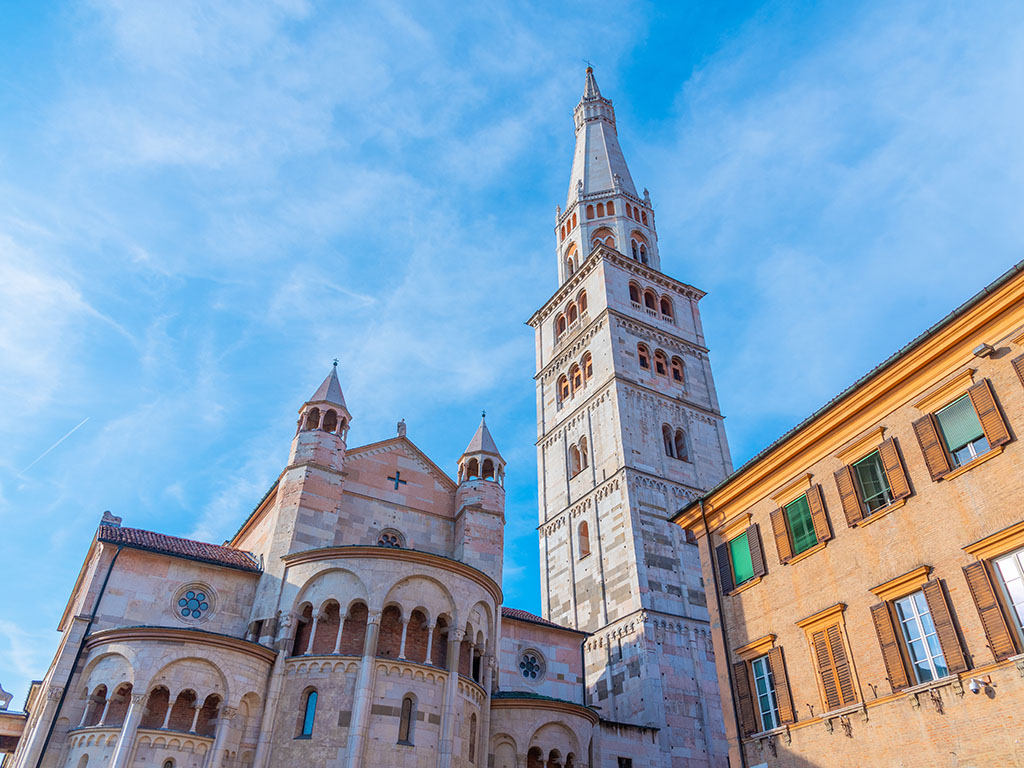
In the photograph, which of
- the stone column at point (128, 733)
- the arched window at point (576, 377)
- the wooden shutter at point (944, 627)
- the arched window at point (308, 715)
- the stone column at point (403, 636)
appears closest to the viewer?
the wooden shutter at point (944, 627)

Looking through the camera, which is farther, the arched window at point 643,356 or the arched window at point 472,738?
the arched window at point 643,356

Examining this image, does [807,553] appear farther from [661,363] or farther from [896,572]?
[661,363]

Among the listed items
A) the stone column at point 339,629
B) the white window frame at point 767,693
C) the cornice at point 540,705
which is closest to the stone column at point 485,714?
the cornice at point 540,705

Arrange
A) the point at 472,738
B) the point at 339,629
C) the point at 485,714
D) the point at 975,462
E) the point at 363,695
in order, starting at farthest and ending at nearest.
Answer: the point at 485,714, the point at 472,738, the point at 339,629, the point at 363,695, the point at 975,462

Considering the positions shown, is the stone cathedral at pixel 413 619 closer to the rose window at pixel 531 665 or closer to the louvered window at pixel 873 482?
the rose window at pixel 531 665

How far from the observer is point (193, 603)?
2298cm

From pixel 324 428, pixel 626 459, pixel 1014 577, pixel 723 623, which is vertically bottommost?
pixel 1014 577

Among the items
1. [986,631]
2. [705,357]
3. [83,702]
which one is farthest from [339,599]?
[705,357]

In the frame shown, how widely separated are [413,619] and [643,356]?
84.0ft

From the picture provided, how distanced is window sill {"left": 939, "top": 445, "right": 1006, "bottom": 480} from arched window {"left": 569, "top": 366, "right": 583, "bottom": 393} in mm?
30060

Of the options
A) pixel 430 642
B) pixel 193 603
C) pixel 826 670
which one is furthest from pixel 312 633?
pixel 826 670

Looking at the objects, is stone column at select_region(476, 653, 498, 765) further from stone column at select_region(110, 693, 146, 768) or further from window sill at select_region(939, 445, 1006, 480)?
window sill at select_region(939, 445, 1006, 480)

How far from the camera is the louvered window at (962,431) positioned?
48.6 feet

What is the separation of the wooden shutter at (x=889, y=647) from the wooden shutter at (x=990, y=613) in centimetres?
Answer: 184
